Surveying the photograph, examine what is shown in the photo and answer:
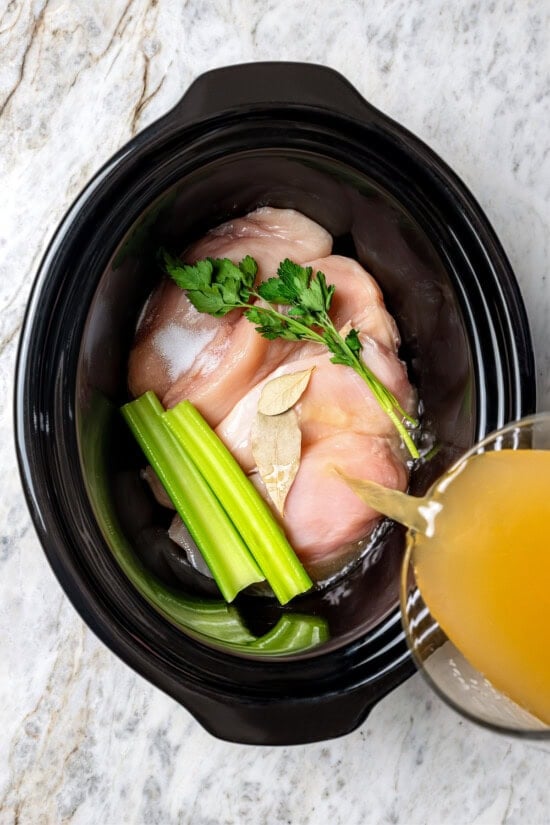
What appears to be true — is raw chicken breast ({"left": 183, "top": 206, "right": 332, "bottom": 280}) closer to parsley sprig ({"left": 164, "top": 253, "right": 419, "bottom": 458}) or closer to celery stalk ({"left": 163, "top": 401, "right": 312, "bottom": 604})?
parsley sprig ({"left": 164, "top": 253, "right": 419, "bottom": 458})

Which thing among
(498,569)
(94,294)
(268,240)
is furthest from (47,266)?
(498,569)

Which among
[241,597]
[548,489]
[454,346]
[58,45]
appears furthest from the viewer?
[58,45]

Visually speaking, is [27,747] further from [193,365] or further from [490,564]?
[490,564]

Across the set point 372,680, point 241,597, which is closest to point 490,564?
point 372,680

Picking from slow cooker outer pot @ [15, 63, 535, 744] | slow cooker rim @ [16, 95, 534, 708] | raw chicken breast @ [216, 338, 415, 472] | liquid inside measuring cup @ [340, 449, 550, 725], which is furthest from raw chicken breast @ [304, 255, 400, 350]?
liquid inside measuring cup @ [340, 449, 550, 725]

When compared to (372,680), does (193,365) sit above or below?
above

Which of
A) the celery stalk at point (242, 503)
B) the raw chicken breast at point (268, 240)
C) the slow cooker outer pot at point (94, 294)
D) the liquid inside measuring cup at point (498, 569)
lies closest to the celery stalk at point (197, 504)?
the celery stalk at point (242, 503)


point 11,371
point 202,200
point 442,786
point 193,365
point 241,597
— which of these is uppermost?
point 202,200
